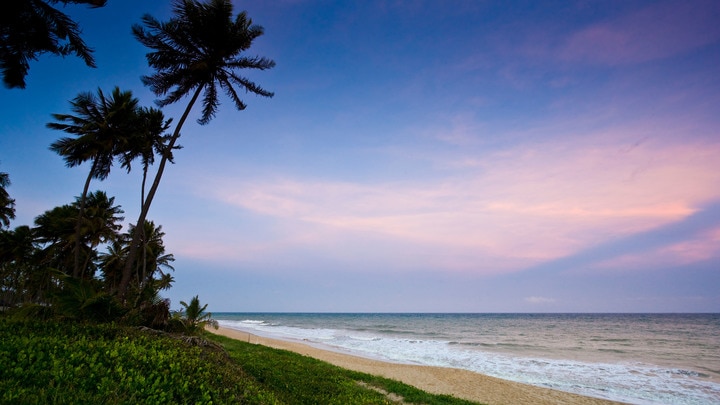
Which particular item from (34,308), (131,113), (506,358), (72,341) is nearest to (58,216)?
(131,113)

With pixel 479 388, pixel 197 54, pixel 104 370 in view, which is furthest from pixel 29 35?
pixel 479 388

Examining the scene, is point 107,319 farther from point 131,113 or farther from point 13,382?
point 131,113

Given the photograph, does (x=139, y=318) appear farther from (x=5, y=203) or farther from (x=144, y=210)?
(x=5, y=203)

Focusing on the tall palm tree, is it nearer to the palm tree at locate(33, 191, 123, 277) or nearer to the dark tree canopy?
the dark tree canopy

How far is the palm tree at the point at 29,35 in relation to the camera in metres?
10.5

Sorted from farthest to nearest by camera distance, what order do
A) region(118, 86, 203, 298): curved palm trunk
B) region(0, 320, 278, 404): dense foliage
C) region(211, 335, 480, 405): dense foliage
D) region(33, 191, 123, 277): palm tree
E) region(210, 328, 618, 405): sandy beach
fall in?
region(33, 191, 123, 277): palm tree < region(210, 328, 618, 405): sandy beach < region(118, 86, 203, 298): curved palm trunk < region(211, 335, 480, 405): dense foliage < region(0, 320, 278, 404): dense foliage

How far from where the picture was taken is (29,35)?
→ 11.0m

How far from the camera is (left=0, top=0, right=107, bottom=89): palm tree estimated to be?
10540mm

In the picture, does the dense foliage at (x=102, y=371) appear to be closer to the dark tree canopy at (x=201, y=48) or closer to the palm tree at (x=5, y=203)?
the dark tree canopy at (x=201, y=48)

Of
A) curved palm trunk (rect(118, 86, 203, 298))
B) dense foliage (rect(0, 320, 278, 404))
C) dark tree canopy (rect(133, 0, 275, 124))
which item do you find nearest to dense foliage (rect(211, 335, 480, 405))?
dense foliage (rect(0, 320, 278, 404))

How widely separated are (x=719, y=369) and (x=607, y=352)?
8587 millimetres

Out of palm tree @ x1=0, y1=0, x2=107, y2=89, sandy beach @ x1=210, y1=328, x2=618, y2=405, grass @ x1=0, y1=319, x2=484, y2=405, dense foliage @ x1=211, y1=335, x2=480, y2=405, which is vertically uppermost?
palm tree @ x1=0, y1=0, x2=107, y2=89

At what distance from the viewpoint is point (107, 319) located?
27.7ft

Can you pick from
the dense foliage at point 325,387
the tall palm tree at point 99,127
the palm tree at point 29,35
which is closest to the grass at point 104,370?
the dense foliage at point 325,387
